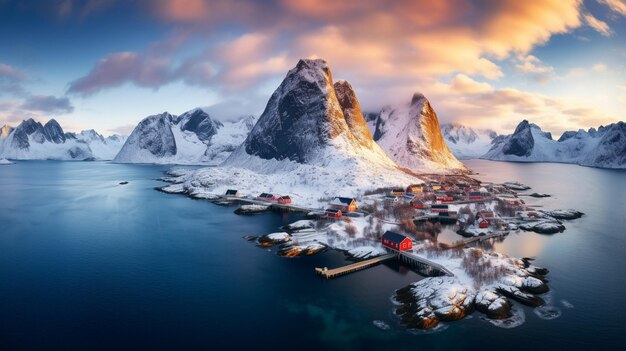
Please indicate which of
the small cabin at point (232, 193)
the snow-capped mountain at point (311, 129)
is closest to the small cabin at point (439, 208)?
the snow-capped mountain at point (311, 129)

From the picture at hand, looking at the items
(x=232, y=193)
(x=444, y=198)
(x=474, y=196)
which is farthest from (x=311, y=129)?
(x=474, y=196)

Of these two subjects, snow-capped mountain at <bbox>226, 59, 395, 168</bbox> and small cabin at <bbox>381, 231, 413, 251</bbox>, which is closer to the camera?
small cabin at <bbox>381, 231, 413, 251</bbox>

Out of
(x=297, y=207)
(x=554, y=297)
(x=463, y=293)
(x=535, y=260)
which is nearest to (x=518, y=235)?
(x=535, y=260)

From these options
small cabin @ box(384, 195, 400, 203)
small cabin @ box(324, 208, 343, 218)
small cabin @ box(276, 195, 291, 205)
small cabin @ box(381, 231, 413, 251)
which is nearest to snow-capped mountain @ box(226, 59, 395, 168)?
small cabin @ box(384, 195, 400, 203)

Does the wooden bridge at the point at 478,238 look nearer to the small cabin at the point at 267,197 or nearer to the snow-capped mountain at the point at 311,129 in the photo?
the small cabin at the point at 267,197

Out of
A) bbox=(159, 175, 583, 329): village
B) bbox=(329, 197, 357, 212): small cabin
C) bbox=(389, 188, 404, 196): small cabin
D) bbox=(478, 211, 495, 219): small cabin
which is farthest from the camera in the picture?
bbox=(389, 188, 404, 196): small cabin

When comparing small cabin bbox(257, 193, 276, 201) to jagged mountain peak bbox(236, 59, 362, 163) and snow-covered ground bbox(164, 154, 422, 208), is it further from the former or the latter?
jagged mountain peak bbox(236, 59, 362, 163)
